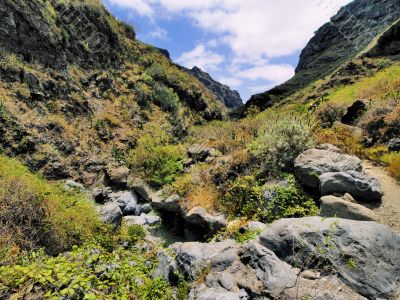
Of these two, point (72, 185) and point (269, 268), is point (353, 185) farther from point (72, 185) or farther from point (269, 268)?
point (72, 185)

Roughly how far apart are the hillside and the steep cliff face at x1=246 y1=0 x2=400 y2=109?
15199 millimetres

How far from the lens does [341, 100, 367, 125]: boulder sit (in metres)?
A: 12.7

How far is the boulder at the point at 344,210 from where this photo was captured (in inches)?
266

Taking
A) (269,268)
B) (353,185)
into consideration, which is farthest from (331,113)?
(269,268)

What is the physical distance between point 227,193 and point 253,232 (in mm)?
3588

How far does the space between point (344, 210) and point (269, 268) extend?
243 centimetres

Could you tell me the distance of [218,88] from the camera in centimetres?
10888

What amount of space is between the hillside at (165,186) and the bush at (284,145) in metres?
0.05

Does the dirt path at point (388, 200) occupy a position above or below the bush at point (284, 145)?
below

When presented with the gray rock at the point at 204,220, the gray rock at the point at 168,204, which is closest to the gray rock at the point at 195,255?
the gray rock at the point at 204,220

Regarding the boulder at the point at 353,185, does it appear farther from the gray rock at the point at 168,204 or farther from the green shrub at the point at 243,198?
the gray rock at the point at 168,204

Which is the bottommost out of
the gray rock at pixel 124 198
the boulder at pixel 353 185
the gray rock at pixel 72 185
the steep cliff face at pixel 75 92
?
the gray rock at pixel 124 198

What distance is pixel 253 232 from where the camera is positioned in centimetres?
761

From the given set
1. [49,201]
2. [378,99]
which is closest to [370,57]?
[378,99]
